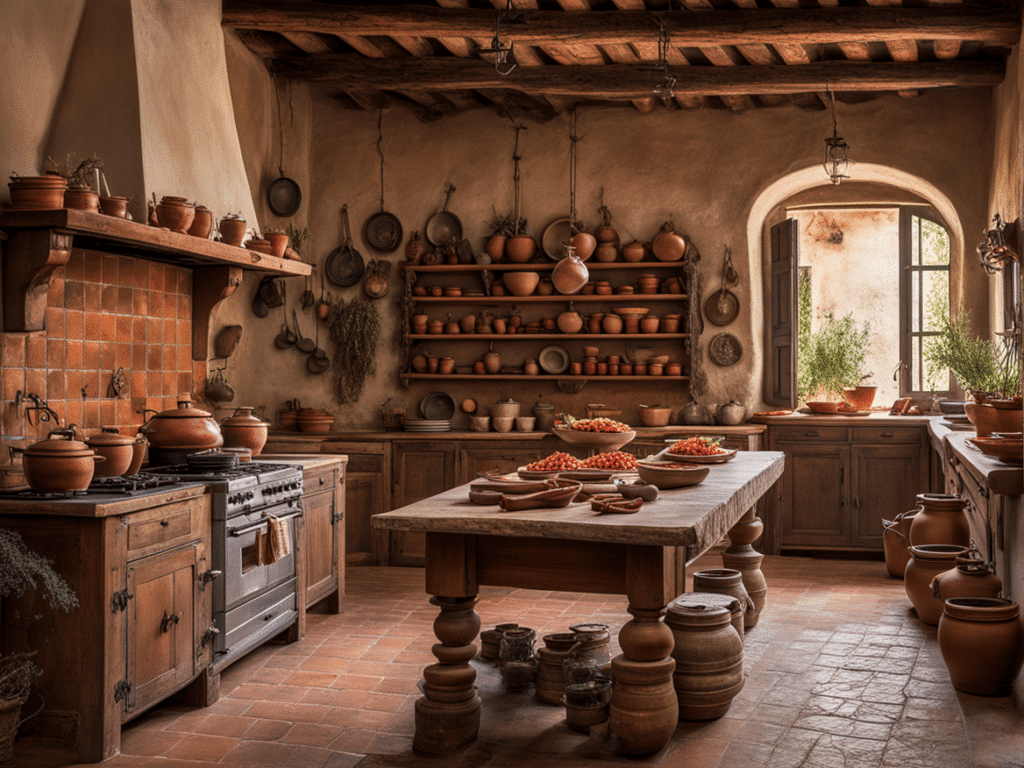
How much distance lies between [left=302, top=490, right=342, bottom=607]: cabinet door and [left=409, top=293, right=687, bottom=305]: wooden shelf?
2727mm

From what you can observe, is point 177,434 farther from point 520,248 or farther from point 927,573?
point 927,573

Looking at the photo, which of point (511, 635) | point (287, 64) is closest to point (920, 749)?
point (511, 635)

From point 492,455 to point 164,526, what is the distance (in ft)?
12.4

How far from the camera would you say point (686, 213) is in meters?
8.16

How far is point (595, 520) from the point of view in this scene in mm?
3570

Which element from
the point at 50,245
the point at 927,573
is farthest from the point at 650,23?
the point at 50,245

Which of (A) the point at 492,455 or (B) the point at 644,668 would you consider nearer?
(B) the point at 644,668

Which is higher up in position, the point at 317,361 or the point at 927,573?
the point at 317,361

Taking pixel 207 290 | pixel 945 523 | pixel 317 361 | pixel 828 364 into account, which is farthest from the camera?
pixel 828 364

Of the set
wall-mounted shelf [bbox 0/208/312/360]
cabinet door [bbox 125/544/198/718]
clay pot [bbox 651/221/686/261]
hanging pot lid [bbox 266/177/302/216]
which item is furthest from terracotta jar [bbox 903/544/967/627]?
hanging pot lid [bbox 266/177/302/216]

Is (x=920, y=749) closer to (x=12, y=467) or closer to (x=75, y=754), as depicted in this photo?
(x=75, y=754)

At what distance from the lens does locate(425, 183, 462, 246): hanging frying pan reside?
838 centimetres

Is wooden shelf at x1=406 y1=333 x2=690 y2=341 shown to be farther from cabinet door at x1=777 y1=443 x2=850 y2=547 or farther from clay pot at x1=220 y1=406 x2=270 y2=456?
clay pot at x1=220 y1=406 x2=270 y2=456

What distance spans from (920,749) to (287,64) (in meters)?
6.46
